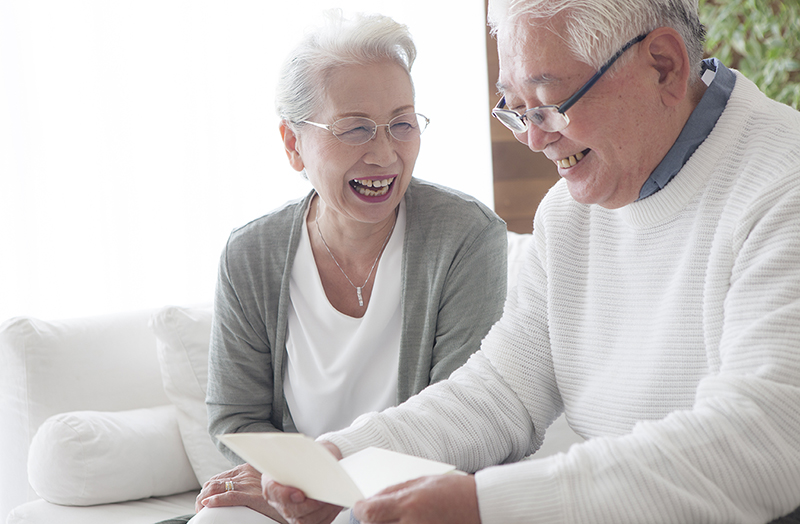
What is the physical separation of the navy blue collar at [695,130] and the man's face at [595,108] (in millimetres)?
16

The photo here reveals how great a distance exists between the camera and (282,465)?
943 millimetres

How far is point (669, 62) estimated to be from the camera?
40.4 inches

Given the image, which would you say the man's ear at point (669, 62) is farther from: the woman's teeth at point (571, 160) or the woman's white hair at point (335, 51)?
the woman's white hair at point (335, 51)

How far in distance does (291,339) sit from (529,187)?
6.41 ft

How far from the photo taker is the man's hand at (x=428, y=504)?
2.74 ft

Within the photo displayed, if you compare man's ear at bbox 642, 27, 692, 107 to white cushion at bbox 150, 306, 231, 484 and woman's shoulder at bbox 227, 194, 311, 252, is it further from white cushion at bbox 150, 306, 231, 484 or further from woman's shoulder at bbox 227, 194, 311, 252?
white cushion at bbox 150, 306, 231, 484

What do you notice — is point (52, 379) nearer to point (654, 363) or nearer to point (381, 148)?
point (381, 148)

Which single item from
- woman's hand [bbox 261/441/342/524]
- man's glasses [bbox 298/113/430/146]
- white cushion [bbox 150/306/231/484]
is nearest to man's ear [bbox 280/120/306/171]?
man's glasses [bbox 298/113/430/146]

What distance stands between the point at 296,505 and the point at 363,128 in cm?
87

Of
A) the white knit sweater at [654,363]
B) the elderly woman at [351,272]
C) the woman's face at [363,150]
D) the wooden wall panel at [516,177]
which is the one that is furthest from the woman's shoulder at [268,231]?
the wooden wall panel at [516,177]

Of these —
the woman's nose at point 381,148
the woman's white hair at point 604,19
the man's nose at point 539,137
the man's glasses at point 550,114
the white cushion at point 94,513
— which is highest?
the woman's white hair at point 604,19

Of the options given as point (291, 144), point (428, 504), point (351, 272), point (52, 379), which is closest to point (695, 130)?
point (428, 504)

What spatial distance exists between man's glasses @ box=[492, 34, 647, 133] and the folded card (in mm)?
514

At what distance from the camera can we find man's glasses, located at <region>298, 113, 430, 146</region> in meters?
1.59
